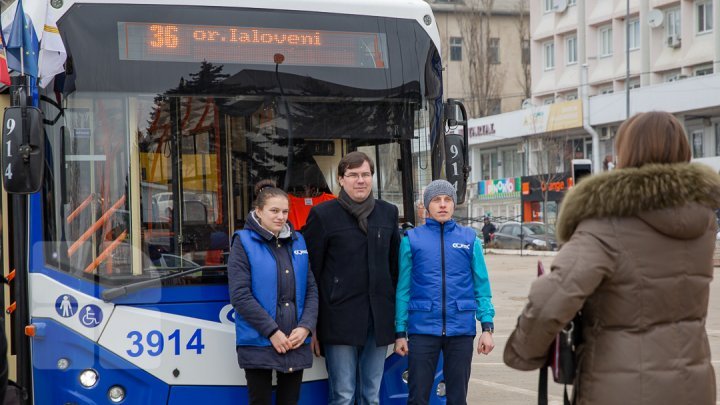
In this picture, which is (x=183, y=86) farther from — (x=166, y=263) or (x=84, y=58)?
(x=166, y=263)

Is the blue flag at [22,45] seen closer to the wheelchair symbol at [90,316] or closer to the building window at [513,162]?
the wheelchair symbol at [90,316]

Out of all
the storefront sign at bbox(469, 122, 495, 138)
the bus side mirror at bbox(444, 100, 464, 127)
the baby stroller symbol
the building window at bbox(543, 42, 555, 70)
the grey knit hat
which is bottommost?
the baby stroller symbol

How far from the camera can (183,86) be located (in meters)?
5.92

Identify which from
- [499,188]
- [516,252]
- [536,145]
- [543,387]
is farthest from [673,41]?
[543,387]

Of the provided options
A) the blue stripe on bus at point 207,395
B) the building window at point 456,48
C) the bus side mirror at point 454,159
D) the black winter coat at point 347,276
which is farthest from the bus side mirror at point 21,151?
the building window at point 456,48

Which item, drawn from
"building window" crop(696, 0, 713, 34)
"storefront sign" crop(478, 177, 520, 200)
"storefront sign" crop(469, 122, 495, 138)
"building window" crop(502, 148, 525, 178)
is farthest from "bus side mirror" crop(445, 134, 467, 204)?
"storefront sign" crop(469, 122, 495, 138)

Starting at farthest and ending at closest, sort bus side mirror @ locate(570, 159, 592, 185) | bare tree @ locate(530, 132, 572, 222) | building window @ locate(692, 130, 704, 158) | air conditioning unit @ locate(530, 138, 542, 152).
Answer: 1. air conditioning unit @ locate(530, 138, 542, 152)
2. bare tree @ locate(530, 132, 572, 222)
3. building window @ locate(692, 130, 704, 158)
4. bus side mirror @ locate(570, 159, 592, 185)

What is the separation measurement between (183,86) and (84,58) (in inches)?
22.5

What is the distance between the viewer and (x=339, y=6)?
248 inches

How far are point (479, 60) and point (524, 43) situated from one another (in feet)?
34.1

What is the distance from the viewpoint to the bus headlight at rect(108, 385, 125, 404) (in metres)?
5.71

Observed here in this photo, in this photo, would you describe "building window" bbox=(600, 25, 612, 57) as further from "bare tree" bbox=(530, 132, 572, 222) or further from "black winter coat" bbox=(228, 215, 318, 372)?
"black winter coat" bbox=(228, 215, 318, 372)

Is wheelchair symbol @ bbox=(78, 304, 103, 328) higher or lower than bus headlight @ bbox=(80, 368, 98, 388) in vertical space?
higher

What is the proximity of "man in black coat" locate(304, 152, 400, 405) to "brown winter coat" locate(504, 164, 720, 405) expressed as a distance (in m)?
2.33
